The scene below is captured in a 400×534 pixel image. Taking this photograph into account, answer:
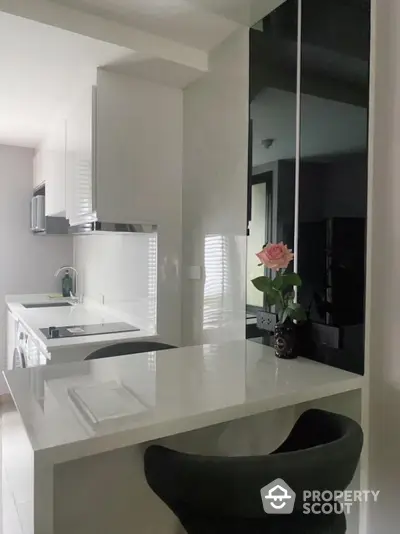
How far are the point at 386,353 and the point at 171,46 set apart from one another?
5.69 feet

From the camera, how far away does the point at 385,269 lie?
1400 millimetres

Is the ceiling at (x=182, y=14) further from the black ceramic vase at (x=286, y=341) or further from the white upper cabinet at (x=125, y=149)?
the black ceramic vase at (x=286, y=341)

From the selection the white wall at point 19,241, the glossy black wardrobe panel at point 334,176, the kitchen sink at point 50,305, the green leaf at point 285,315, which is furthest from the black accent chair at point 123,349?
the white wall at point 19,241

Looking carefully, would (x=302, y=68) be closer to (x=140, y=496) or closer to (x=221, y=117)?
(x=221, y=117)

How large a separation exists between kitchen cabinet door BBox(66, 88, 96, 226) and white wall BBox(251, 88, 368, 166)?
0.89 m

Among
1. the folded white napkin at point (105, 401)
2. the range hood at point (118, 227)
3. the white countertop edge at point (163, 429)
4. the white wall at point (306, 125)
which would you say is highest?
the white wall at point (306, 125)

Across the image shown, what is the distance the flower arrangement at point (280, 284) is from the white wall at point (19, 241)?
3.12 metres

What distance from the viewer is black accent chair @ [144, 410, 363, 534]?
819mm

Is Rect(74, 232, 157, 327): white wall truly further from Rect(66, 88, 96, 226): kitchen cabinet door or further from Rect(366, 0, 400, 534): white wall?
Rect(366, 0, 400, 534): white wall

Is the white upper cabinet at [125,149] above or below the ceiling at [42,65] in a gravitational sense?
below

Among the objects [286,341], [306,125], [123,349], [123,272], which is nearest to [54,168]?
[123,272]

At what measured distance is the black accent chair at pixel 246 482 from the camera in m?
0.82

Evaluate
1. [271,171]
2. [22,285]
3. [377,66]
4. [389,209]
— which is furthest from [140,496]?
[22,285]

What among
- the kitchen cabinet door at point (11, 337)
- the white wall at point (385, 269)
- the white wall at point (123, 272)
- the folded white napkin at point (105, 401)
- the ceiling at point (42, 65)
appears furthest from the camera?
the kitchen cabinet door at point (11, 337)
